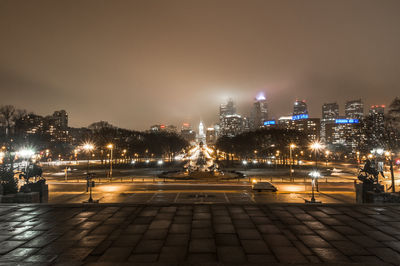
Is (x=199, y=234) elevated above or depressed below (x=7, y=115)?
below

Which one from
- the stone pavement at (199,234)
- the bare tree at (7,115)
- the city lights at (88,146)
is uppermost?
the bare tree at (7,115)

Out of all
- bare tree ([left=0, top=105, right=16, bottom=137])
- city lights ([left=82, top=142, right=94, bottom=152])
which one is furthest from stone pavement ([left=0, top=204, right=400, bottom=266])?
bare tree ([left=0, top=105, right=16, bottom=137])

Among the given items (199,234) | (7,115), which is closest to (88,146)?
(7,115)

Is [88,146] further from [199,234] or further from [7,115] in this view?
[199,234]

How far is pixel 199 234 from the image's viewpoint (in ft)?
40.1

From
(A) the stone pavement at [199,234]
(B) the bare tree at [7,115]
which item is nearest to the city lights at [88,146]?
(B) the bare tree at [7,115]

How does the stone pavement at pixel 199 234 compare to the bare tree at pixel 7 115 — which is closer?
the stone pavement at pixel 199 234

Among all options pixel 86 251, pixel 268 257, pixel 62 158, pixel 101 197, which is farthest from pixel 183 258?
pixel 62 158

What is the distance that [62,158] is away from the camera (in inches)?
5226

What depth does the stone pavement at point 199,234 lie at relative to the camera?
973 centimetres

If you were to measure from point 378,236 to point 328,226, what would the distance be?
2.25 m

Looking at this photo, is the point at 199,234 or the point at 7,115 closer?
the point at 199,234

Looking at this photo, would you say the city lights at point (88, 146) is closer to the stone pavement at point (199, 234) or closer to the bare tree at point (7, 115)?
the bare tree at point (7, 115)

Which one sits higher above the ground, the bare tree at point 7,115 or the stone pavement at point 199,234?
the bare tree at point 7,115
